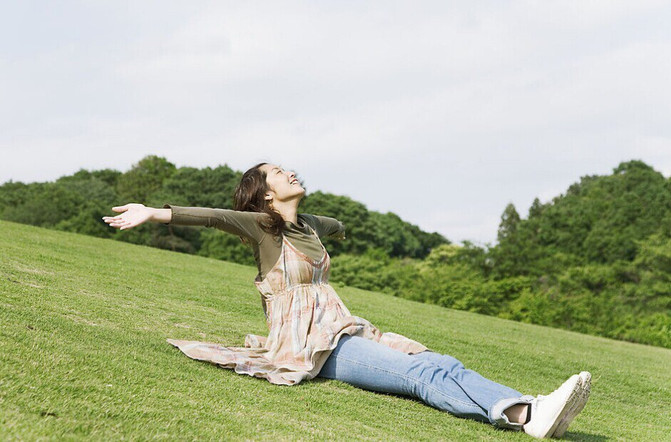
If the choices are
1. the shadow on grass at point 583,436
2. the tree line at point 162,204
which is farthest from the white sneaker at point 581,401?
the tree line at point 162,204

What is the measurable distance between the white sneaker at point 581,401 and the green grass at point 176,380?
1.07 ft

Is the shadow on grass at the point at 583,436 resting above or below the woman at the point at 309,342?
below

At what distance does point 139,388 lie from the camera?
3951 millimetres

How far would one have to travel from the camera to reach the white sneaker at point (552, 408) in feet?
13.4

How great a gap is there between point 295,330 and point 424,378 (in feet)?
3.37

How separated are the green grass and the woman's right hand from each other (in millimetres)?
894

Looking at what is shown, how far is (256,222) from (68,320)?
1888 millimetres

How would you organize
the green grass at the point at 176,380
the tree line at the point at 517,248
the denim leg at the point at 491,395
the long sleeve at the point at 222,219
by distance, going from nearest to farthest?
the green grass at the point at 176,380 → the denim leg at the point at 491,395 → the long sleeve at the point at 222,219 → the tree line at the point at 517,248

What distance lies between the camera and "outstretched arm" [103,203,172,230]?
171 inches

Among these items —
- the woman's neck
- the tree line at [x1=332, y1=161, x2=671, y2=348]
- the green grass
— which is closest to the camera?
the green grass

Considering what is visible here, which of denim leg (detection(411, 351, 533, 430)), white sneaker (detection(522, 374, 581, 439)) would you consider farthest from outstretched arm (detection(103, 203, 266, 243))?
white sneaker (detection(522, 374, 581, 439))

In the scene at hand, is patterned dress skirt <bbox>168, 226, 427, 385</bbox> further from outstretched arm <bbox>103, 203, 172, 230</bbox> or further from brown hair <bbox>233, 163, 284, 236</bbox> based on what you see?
outstretched arm <bbox>103, 203, 172, 230</bbox>

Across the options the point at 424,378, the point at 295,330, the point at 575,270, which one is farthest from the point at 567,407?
the point at 575,270

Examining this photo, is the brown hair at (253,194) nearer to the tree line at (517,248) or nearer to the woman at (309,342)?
the woman at (309,342)
